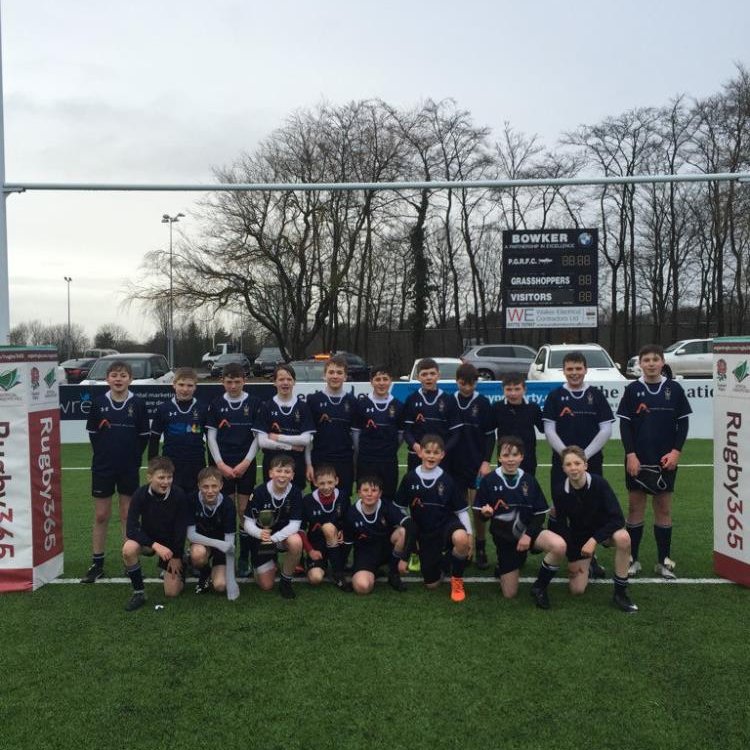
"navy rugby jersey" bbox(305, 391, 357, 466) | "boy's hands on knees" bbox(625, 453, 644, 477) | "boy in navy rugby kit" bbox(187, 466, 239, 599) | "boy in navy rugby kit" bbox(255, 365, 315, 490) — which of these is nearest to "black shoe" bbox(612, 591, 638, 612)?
"boy's hands on knees" bbox(625, 453, 644, 477)

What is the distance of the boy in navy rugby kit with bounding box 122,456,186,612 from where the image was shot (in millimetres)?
4816

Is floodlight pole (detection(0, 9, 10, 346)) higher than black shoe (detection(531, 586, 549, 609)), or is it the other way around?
floodlight pole (detection(0, 9, 10, 346))

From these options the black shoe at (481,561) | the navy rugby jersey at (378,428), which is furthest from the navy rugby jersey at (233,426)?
the black shoe at (481,561)

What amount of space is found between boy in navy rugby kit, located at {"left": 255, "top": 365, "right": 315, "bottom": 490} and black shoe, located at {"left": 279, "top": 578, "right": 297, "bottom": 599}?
871 millimetres

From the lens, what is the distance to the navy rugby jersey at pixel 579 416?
5.45m

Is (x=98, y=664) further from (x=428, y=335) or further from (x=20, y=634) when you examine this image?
(x=428, y=335)

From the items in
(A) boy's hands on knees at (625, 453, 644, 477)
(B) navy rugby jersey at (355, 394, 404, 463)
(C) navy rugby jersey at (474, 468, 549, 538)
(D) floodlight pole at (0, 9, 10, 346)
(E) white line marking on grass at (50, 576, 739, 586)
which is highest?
(D) floodlight pole at (0, 9, 10, 346)

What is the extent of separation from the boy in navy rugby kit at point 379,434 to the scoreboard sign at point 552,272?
878 centimetres

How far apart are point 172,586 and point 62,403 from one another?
30.5ft

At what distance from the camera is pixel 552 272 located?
13.9 meters

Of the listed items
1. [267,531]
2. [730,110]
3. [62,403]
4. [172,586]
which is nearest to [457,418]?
[267,531]

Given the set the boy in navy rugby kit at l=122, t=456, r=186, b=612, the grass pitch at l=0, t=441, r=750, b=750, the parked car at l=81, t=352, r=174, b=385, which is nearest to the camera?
the grass pitch at l=0, t=441, r=750, b=750

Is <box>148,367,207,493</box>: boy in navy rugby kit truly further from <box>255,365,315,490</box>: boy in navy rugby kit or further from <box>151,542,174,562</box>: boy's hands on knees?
<box>151,542,174,562</box>: boy's hands on knees

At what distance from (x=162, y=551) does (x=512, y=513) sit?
2429mm
